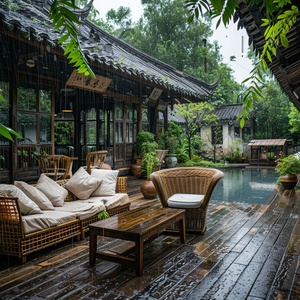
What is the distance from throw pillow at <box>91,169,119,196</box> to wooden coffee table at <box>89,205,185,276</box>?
1.15m

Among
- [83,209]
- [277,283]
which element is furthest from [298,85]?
[83,209]

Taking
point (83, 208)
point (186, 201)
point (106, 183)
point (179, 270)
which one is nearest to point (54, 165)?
point (106, 183)

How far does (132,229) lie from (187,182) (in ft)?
5.70

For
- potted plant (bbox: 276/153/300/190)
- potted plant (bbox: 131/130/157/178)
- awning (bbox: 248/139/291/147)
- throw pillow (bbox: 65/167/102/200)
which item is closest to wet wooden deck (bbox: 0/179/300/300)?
throw pillow (bbox: 65/167/102/200)

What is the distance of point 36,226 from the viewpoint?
2.87 m

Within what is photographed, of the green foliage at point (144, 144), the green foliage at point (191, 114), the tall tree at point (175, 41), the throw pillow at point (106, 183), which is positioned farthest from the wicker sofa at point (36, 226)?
the tall tree at point (175, 41)

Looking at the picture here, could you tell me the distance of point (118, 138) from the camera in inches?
346

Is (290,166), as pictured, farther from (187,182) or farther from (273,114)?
(273,114)

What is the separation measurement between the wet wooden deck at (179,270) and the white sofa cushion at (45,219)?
0.29m

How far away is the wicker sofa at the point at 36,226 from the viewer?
107 inches

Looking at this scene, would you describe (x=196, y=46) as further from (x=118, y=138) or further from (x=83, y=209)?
(x=83, y=209)

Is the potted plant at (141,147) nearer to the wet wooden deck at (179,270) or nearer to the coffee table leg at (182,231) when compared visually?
the wet wooden deck at (179,270)

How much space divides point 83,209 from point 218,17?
10.6 ft

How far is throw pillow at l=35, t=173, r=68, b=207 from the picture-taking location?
3.60 metres
